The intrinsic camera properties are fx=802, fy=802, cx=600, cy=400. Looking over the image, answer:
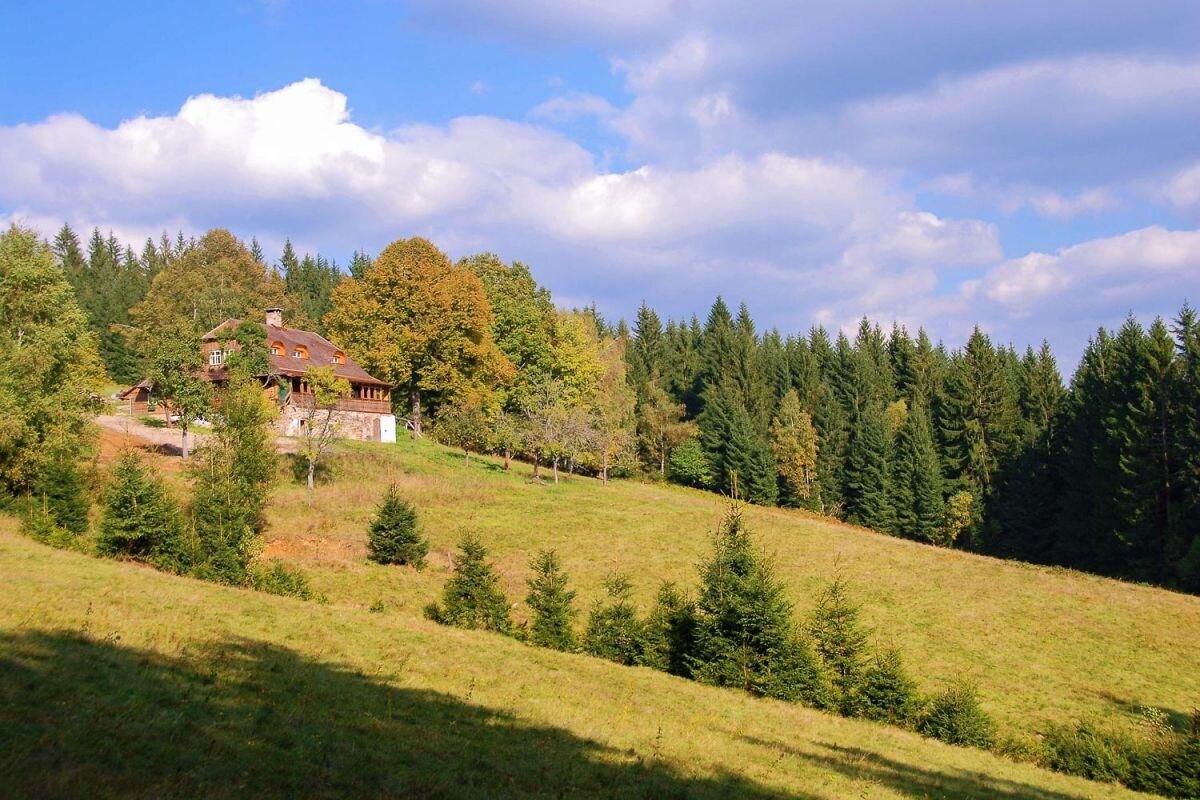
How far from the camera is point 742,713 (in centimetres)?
2206

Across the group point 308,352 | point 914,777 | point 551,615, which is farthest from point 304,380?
point 914,777

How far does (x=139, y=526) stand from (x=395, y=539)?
35.5ft

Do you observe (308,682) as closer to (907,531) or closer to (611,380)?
(611,380)

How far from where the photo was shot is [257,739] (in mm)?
12938

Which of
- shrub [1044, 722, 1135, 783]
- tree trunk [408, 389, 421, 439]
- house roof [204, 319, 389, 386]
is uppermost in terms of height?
house roof [204, 319, 389, 386]

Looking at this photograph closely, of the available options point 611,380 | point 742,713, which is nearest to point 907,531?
point 611,380

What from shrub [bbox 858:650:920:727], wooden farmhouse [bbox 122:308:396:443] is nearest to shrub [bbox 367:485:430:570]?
shrub [bbox 858:650:920:727]

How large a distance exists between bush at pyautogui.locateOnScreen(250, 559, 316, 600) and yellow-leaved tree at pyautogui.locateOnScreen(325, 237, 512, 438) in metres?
40.5

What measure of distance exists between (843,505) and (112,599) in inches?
3315

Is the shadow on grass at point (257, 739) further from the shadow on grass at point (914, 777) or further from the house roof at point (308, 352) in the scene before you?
the house roof at point (308, 352)

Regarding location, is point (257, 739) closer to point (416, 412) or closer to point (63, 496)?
point (63, 496)

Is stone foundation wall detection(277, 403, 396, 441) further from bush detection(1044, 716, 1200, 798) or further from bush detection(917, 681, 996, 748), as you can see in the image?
bush detection(1044, 716, 1200, 798)

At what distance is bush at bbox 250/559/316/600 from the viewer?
29.5 m

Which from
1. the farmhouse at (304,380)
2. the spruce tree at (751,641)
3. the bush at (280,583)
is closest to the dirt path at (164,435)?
the farmhouse at (304,380)
